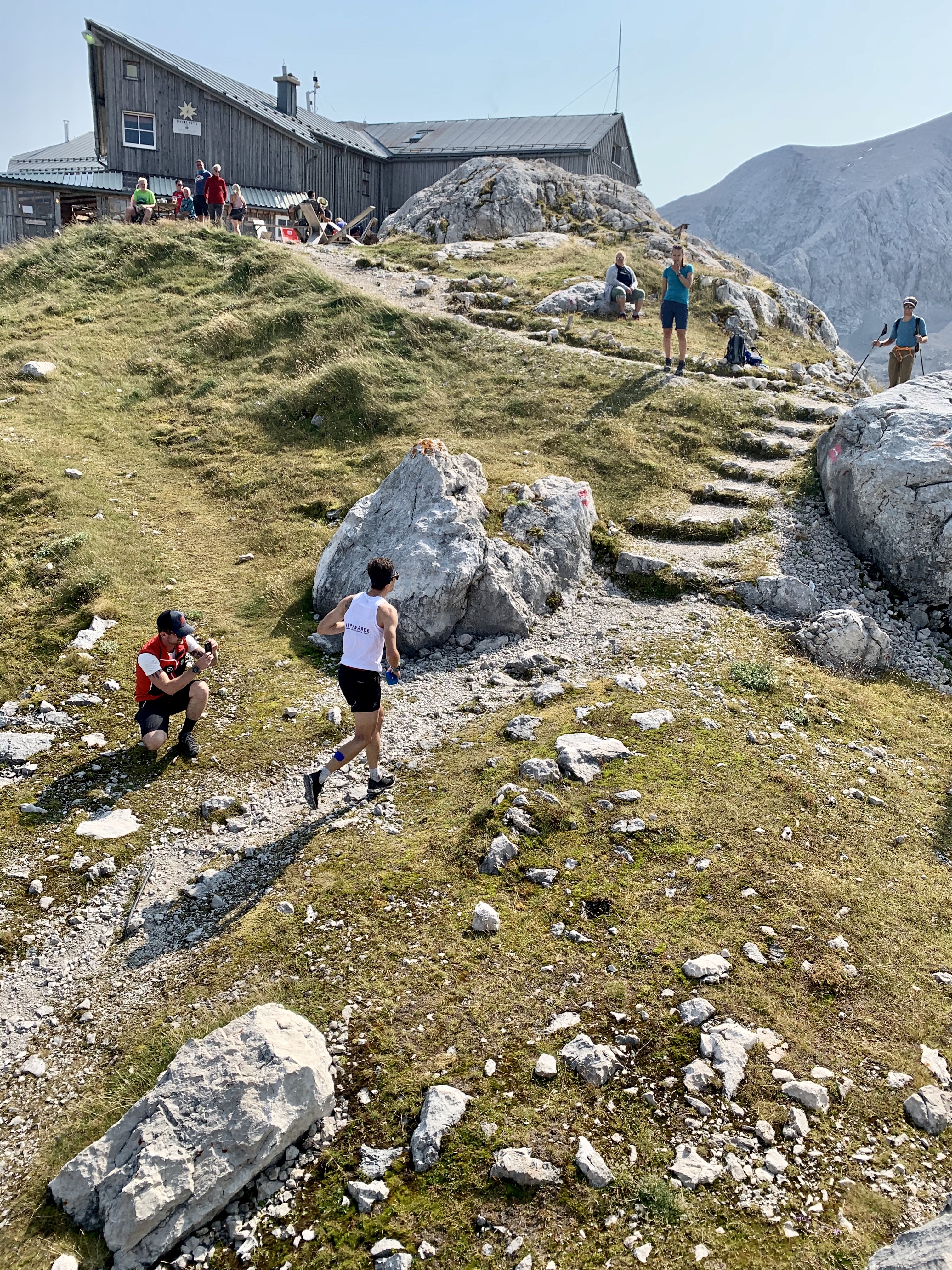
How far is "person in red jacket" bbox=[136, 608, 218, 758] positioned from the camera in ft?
30.2

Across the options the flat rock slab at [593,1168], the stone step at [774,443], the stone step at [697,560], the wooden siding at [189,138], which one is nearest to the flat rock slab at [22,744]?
the flat rock slab at [593,1168]

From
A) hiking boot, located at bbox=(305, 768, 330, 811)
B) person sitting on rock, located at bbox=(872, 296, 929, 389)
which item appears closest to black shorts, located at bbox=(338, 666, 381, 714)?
hiking boot, located at bbox=(305, 768, 330, 811)

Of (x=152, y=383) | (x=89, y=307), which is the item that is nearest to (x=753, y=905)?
(x=152, y=383)

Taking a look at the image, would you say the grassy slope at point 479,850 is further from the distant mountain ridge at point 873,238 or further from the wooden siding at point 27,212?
the distant mountain ridge at point 873,238

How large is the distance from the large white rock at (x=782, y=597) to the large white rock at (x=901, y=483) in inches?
80.8

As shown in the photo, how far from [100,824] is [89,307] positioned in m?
21.8

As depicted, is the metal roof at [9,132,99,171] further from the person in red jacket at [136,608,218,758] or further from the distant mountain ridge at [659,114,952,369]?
the distant mountain ridge at [659,114,952,369]

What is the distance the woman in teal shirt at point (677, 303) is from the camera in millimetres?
18375

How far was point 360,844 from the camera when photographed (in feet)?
26.0

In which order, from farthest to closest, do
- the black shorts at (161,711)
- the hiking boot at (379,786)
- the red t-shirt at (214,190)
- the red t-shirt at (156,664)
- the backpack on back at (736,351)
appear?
the red t-shirt at (214,190) < the backpack on back at (736,351) < the black shorts at (161,711) < the red t-shirt at (156,664) < the hiking boot at (379,786)

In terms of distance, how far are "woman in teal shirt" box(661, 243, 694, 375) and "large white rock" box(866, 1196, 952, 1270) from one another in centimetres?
1791

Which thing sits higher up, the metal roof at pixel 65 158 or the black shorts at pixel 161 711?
the metal roof at pixel 65 158

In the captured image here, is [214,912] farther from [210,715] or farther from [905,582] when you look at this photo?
[905,582]

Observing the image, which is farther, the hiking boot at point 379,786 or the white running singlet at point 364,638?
the hiking boot at point 379,786
